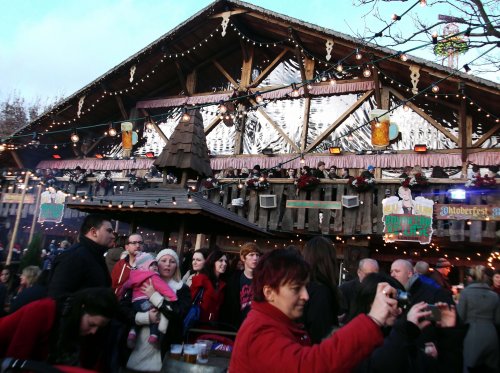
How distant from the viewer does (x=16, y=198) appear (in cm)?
1673

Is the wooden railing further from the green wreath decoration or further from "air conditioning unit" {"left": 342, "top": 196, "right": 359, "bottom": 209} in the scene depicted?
the green wreath decoration

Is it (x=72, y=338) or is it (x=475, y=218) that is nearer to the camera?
(x=72, y=338)

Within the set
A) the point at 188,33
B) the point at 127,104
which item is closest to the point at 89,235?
the point at 188,33

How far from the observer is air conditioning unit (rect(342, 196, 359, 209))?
1110 centimetres

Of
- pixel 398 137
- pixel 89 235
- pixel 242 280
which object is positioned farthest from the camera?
pixel 398 137

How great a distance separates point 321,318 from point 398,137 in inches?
438

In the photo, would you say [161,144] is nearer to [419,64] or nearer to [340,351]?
[419,64]

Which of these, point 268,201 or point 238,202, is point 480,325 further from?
point 238,202

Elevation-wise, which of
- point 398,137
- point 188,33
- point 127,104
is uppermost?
point 188,33

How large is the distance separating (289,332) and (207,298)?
3.18 meters

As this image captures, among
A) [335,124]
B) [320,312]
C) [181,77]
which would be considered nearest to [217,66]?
[181,77]

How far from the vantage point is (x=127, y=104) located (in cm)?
1681

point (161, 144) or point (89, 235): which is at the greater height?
point (161, 144)

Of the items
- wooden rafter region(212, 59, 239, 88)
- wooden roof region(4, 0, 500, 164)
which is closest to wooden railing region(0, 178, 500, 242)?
wooden roof region(4, 0, 500, 164)
